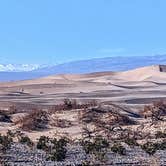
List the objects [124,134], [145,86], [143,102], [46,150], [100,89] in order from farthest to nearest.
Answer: [145,86] < [100,89] < [143,102] < [124,134] < [46,150]

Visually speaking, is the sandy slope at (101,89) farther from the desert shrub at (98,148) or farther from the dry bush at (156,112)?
the desert shrub at (98,148)

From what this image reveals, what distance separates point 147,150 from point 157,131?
19.8 feet

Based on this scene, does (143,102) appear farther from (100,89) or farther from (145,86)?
(145,86)

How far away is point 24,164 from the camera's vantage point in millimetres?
17297

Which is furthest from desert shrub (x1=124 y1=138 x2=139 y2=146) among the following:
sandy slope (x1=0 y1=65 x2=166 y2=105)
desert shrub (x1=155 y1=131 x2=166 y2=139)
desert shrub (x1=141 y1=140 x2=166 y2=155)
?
sandy slope (x1=0 y1=65 x2=166 y2=105)

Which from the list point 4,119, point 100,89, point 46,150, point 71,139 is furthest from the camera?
point 100,89

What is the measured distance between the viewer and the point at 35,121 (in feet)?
90.7

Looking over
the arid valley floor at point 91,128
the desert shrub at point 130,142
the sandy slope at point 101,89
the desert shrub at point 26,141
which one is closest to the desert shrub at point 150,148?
the arid valley floor at point 91,128

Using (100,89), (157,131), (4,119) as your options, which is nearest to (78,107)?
(4,119)

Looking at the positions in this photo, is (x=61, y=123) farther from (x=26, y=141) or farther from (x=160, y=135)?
(x=26, y=141)

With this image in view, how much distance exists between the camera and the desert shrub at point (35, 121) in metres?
27.0

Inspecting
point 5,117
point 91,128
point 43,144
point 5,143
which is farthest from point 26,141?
point 5,117

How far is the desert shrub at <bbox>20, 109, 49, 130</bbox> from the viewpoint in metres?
27.0

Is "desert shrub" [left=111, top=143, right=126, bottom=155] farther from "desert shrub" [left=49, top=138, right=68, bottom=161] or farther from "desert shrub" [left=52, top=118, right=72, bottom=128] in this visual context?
"desert shrub" [left=52, top=118, right=72, bottom=128]
